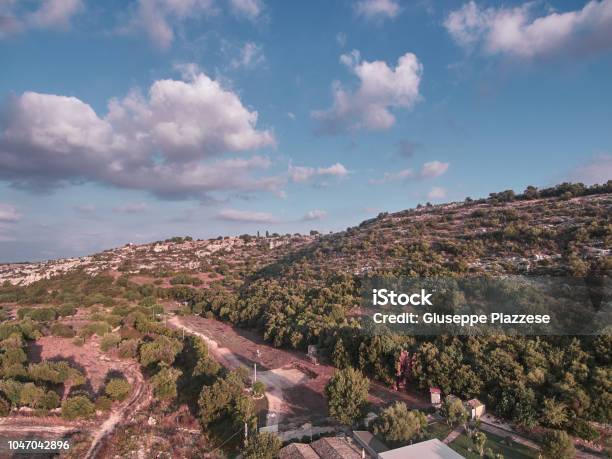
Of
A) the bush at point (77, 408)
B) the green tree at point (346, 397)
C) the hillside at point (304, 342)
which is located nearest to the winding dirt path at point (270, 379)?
the hillside at point (304, 342)

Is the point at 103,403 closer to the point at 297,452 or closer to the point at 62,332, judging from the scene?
the point at 297,452

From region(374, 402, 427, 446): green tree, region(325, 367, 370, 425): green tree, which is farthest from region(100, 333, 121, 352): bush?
region(374, 402, 427, 446): green tree

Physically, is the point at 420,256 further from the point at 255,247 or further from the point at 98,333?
the point at 255,247

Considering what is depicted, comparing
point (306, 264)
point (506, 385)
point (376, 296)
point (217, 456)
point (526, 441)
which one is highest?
point (306, 264)

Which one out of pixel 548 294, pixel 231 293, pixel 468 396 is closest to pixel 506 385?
pixel 468 396

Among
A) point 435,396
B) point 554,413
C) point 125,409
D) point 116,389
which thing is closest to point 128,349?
point 116,389

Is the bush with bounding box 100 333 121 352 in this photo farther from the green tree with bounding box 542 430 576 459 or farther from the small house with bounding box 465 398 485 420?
the green tree with bounding box 542 430 576 459
